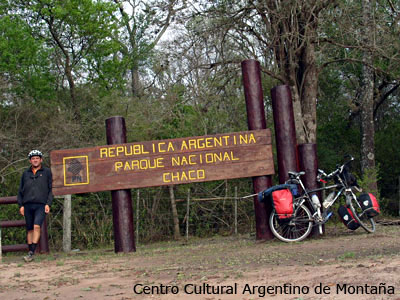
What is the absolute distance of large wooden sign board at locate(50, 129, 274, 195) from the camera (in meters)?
9.15

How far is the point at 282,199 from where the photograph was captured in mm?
8555

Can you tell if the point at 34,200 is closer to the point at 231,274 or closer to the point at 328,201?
the point at 231,274

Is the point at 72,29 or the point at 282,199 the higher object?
the point at 72,29

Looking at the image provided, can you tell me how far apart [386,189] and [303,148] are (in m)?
13.9

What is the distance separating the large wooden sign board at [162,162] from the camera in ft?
30.0

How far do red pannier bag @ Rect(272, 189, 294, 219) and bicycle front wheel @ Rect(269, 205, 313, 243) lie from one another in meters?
0.26

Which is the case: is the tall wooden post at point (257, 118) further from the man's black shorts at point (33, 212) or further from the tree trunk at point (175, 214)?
the tree trunk at point (175, 214)

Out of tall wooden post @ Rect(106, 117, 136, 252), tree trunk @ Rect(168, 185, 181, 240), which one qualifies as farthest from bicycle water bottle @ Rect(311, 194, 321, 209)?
tree trunk @ Rect(168, 185, 181, 240)

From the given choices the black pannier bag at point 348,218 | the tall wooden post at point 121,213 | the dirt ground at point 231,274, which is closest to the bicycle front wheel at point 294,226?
the dirt ground at point 231,274

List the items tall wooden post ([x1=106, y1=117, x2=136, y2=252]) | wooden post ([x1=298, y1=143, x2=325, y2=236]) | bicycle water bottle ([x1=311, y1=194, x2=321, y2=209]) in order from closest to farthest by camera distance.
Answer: bicycle water bottle ([x1=311, y1=194, x2=321, y2=209]), tall wooden post ([x1=106, y1=117, x2=136, y2=252]), wooden post ([x1=298, y1=143, x2=325, y2=236])

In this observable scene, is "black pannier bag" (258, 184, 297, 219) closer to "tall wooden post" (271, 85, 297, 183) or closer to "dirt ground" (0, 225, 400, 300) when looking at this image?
"dirt ground" (0, 225, 400, 300)

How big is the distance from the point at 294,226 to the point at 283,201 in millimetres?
634

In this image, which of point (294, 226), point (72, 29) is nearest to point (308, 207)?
point (294, 226)

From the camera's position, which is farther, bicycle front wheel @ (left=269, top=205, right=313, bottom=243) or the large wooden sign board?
the large wooden sign board
